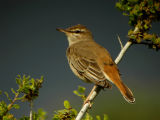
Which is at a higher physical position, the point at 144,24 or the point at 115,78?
the point at 144,24

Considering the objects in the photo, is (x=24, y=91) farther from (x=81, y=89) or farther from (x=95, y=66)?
(x=95, y=66)

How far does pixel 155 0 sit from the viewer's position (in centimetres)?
333

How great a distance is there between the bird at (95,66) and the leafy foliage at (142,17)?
74cm

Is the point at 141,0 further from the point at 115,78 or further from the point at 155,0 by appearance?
the point at 115,78

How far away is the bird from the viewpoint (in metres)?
3.67

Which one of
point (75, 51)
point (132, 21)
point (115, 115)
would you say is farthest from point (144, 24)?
point (115, 115)

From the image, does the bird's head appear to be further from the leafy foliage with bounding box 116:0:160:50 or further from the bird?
the leafy foliage with bounding box 116:0:160:50

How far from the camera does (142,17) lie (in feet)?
11.2

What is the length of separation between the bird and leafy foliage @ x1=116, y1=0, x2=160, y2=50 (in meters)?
0.74

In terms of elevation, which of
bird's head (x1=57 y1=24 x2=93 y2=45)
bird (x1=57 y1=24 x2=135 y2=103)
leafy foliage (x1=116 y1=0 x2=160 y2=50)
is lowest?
bird (x1=57 y1=24 x2=135 y2=103)

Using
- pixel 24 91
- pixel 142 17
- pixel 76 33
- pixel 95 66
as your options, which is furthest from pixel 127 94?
pixel 76 33

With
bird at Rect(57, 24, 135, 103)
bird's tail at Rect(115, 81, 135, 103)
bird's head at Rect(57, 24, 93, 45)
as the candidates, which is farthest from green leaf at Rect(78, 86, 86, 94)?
bird's head at Rect(57, 24, 93, 45)

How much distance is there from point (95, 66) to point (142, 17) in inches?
Result: 43.7

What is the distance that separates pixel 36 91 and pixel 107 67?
6.05 feet
